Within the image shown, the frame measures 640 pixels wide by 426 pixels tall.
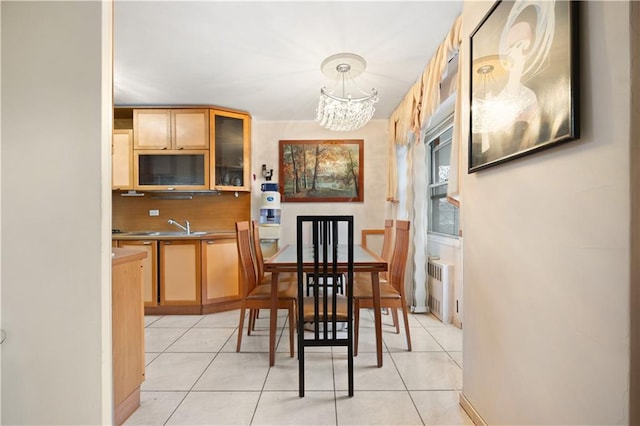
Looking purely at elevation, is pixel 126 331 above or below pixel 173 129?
below

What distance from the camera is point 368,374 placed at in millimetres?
1888

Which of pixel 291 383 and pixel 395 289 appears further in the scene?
pixel 395 289

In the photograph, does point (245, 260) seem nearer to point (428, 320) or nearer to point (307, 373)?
point (307, 373)

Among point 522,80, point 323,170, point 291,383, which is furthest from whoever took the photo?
point 323,170

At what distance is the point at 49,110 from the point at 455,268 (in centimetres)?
304

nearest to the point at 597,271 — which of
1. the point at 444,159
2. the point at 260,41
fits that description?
the point at 260,41

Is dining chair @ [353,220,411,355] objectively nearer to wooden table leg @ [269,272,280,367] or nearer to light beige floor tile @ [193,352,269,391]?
wooden table leg @ [269,272,280,367]

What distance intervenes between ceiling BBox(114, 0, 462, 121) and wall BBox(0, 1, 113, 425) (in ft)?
3.31

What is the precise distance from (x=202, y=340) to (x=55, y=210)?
73.2 inches

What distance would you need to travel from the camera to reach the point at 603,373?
2.46ft

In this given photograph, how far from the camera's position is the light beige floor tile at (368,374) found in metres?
1.75

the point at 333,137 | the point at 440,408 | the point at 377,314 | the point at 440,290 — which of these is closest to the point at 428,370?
the point at 440,408

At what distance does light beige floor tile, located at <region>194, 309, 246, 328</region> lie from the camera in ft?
9.33

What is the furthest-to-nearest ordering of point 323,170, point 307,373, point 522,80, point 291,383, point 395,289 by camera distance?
point 323,170 < point 395,289 < point 307,373 < point 291,383 < point 522,80
